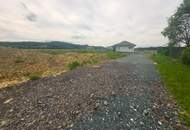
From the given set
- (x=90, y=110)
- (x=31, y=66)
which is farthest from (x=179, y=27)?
(x=90, y=110)

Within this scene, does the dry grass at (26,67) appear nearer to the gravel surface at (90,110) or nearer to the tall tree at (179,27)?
the gravel surface at (90,110)

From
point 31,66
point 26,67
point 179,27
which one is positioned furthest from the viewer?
point 179,27

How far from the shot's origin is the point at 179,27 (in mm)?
38781

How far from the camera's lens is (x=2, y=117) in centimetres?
696

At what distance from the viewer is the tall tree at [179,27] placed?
119ft

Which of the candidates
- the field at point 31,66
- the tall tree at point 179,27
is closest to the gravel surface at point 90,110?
the field at point 31,66

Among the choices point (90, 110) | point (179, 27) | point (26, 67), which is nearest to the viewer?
point (90, 110)

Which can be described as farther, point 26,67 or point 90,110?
point 26,67

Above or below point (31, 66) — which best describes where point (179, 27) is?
above

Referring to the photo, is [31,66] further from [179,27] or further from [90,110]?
[179,27]

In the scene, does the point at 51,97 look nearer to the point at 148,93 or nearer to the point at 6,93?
the point at 6,93

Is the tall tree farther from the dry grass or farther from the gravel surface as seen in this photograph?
the gravel surface

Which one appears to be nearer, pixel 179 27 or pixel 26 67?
pixel 26 67

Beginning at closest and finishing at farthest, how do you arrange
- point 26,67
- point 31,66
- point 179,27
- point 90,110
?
point 90,110 → point 26,67 → point 31,66 → point 179,27
